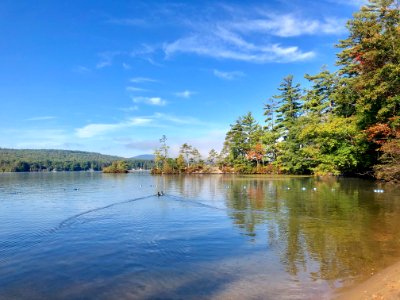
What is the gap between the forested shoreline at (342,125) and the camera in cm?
2656

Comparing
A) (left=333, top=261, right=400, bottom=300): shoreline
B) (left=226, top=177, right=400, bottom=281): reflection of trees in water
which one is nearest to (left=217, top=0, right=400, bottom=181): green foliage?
(left=226, top=177, right=400, bottom=281): reflection of trees in water

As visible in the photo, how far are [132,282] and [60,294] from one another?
1602mm

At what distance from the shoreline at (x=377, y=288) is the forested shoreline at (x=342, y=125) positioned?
21254mm

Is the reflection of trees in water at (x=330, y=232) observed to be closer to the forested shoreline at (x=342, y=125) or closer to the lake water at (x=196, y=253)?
the lake water at (x=196, y=253)

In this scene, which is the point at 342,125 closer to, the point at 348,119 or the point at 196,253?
the point at 348,119

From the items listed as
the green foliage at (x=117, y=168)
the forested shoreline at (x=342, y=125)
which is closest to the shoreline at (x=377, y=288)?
the forested shoreline at (x=342, y=125)

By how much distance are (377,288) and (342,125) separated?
1543 inches

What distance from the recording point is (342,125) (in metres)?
41.3

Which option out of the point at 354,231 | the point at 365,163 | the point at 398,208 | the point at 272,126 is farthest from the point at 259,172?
the point at 354,231

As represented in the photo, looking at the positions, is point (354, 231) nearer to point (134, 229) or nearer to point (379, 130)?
point (134, 229)

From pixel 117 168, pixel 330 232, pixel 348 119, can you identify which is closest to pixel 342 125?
pixel 348 119

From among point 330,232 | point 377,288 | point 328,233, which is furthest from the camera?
point 330,232

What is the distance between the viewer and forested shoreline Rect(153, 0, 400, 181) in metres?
26.6

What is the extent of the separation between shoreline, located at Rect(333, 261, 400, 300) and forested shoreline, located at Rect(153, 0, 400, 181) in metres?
21.3
